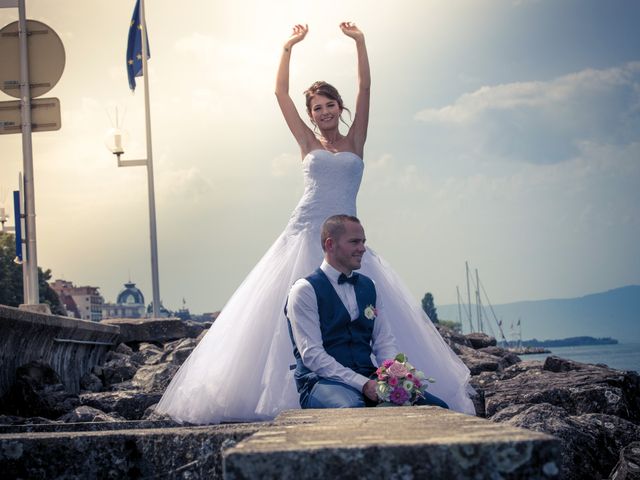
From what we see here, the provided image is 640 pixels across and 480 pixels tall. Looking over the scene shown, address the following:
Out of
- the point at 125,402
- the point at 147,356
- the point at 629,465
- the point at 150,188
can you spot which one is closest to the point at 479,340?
the point at 147,356

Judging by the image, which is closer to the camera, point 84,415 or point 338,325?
point 338,325

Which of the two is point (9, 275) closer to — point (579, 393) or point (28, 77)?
point (28, 77)

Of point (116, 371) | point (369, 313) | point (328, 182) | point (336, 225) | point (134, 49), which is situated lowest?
point (116, 371)

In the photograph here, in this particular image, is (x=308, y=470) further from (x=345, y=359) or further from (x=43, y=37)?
(x=43, y=37)

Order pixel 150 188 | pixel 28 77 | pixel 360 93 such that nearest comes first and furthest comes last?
pixel 360 93 → pixel 28 77 → pixel 150 188

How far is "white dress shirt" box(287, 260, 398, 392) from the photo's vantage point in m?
4.62

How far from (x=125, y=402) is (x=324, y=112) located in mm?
2926

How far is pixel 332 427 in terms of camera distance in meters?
2.17

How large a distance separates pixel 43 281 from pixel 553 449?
67429 millimetres

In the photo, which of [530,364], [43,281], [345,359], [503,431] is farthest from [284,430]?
[43,281]

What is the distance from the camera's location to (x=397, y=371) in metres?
4.25

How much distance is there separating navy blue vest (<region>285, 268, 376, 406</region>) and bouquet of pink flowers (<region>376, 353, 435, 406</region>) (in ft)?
1.91

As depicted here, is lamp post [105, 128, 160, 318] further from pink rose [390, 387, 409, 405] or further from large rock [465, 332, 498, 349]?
pink rose [390, 387, 409, 405]

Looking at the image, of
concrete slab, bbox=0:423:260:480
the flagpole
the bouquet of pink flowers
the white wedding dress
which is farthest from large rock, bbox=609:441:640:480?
the flagpole
